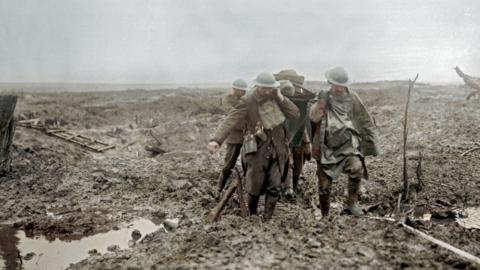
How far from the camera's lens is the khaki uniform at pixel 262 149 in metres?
6.03

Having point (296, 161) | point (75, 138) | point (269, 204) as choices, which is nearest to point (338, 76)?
point (269, 204)

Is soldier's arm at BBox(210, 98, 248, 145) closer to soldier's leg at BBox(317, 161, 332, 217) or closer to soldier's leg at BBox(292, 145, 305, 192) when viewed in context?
soldier's leg at BBox(317, 161, 332, 217)

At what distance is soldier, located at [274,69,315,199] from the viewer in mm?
6656

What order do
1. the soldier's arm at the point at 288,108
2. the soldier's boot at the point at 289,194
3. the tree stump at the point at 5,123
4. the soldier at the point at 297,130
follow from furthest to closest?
the tree stump at the point at 5,123, the soldier's boot at the point at 289,194, the soldier at the point at 297,130, the soldier's arm at the point at 288,108

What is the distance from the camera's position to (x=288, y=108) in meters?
6.07

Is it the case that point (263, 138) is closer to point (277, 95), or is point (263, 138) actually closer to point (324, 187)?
point (277, 95)

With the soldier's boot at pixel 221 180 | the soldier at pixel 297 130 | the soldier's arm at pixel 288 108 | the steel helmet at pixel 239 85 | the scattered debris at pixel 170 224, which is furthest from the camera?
the soldier's boot at pixel 221 180

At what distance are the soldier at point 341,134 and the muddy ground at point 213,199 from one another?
48 cm

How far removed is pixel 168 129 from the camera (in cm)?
1677

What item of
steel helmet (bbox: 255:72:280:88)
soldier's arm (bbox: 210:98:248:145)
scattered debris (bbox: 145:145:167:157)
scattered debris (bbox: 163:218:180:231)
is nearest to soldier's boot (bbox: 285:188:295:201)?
scattered debris (bbox: 163:218:180:231)

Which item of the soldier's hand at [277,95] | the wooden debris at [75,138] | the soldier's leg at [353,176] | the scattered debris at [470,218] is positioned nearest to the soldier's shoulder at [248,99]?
the soldier's hand at [277,95]

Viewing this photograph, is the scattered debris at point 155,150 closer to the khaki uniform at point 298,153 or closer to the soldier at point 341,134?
the khaki uniform at point 298,153

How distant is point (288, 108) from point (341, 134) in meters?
0.71

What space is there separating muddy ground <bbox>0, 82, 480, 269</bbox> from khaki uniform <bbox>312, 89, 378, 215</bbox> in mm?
492
